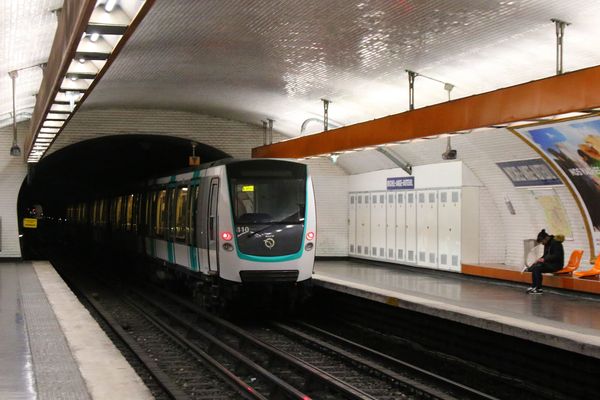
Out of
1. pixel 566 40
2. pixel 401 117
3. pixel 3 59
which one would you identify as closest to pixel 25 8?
pixel 3 59

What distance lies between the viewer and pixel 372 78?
551 inches

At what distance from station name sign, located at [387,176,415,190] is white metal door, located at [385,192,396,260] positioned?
0.22m

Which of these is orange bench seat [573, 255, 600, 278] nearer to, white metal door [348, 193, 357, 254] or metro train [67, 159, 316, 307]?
metro train [67, 159, 316, 307]

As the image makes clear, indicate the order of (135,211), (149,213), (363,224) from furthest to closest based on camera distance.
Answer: (135,211), (363,224), (149,213)

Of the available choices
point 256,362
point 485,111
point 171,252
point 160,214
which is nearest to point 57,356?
point 256,362

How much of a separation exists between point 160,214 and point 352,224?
6.19 m

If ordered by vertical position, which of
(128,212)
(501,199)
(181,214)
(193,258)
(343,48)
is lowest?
(193,258)

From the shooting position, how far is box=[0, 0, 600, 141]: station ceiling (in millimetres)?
9703

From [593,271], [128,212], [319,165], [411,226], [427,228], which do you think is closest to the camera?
[593,271]

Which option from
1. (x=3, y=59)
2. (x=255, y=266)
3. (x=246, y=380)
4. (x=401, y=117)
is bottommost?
(x=246, y=380)

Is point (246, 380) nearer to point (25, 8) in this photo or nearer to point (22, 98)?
point (25, 8)

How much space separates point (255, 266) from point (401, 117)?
3448mm

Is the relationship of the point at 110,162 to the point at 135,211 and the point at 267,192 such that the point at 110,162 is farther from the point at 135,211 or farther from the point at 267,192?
the point at 267,192

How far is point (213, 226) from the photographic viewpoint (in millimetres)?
13586
